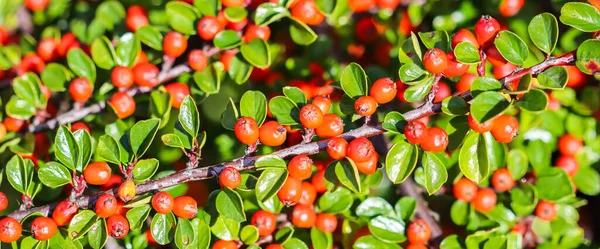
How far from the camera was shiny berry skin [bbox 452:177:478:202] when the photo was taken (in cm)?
235

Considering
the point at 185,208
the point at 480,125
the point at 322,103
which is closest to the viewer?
the point at 480,125

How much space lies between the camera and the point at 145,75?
7.49 ft

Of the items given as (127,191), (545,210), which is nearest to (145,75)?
(127,191)

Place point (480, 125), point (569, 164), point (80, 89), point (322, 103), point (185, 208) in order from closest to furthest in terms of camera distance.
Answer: point (480, 125), point (185, 208), point (322, 103), point (80, 89), point (569, 164)

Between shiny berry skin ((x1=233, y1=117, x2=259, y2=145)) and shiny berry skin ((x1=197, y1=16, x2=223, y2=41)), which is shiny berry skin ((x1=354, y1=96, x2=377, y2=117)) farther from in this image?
shiny berry skin ((x1=197, y1=16, x2=223, y2=41))

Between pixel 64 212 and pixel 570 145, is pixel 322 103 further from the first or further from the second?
pixel 570 145

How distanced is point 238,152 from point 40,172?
0.75 m

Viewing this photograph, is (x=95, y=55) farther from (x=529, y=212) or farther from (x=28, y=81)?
(x=529, y=212)

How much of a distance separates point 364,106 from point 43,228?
40.8 inches

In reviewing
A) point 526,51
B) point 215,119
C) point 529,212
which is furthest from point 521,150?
point 215,119

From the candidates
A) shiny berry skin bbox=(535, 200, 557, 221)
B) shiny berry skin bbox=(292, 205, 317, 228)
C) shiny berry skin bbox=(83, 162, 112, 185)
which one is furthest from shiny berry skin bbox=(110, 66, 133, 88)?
shiny berry skin bbox=(535, 200, 557, 221)

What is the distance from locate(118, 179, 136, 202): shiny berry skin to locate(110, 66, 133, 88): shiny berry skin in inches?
23.2

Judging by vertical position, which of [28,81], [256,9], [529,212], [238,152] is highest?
[256,9]

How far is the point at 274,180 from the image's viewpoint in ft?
6.07
